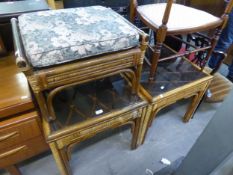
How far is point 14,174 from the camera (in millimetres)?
890

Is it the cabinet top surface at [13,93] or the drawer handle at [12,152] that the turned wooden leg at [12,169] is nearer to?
the drawer handle at [12,152]

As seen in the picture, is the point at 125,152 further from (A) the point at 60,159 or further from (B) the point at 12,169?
(B) the point at 12,169

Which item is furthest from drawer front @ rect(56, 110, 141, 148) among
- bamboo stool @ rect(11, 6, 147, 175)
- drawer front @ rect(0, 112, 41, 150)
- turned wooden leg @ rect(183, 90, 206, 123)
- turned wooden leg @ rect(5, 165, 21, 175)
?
turned wooden leg @ rect(183, 90, 206, 123)

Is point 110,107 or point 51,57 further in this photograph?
point 110,107

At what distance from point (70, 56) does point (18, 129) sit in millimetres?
367

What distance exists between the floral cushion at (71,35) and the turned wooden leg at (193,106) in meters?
0.64

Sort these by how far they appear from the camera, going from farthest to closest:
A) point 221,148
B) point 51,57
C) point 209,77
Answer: point 209,77 → point 51,57 → point 221,148

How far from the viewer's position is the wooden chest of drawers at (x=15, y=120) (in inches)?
26.2

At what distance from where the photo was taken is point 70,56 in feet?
1.87

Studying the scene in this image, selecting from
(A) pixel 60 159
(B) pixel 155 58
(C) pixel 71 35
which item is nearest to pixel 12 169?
(A) pixel 60 159

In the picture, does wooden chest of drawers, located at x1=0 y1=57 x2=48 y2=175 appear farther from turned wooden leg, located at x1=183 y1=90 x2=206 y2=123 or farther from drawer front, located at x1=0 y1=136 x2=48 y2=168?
turned wooden leg, located at x1=183 y1=90 x2=206 y2=123

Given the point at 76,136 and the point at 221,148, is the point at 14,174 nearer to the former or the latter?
the point at 76,136

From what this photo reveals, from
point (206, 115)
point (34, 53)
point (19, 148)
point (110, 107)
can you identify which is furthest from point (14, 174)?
point (206, 115)

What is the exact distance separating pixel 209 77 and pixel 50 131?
33.8 inches
